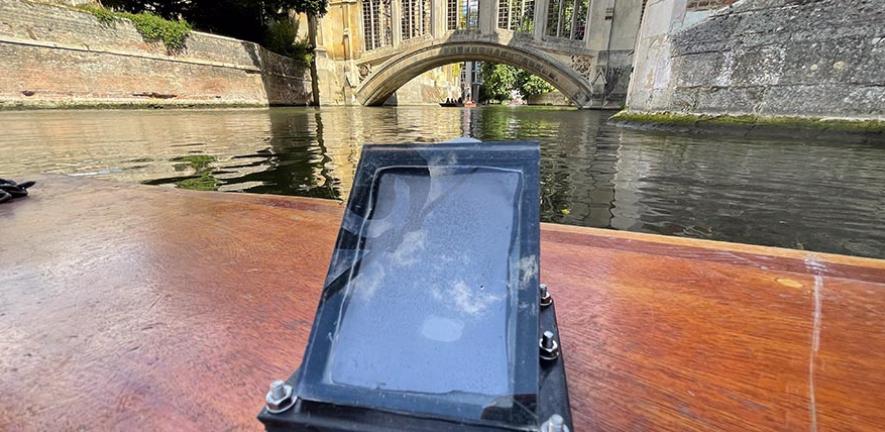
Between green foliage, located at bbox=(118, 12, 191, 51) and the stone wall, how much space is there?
14738mm

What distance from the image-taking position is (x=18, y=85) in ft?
32.1

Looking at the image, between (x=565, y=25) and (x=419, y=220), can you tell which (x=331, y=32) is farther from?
(x=419, y=220)

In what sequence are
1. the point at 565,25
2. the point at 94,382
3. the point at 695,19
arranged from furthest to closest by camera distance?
1. the point at 565,25
2. the point at 695,19
3. the point at 94,382

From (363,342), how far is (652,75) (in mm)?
8584

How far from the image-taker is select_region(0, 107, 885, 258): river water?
247 cm

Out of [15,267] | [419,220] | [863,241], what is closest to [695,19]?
[863,241]

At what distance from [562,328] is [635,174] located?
142 inches

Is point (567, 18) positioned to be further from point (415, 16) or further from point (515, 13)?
point (415, 16)

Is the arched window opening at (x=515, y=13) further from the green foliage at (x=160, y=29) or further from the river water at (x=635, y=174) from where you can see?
the river water at (x=635, y=174)

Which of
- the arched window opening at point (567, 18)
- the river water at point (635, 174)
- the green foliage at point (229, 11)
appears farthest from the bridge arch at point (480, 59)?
the river water at point (635, 174)

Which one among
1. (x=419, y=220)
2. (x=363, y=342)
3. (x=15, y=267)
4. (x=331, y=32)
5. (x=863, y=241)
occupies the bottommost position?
(x=863, y=241)

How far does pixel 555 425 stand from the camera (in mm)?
379

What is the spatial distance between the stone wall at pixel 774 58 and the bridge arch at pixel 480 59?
1282cm

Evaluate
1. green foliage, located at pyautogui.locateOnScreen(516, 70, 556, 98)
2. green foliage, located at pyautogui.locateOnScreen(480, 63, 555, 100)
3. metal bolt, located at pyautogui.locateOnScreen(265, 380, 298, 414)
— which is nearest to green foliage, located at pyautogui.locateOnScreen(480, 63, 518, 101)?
green foliage, located at pyautogui.locateOnScreen(480, 63, 555, 100)
